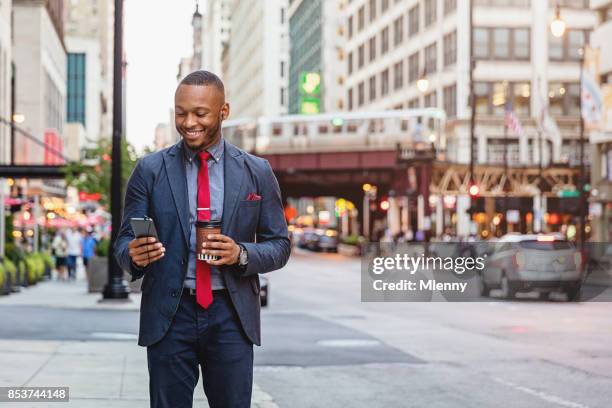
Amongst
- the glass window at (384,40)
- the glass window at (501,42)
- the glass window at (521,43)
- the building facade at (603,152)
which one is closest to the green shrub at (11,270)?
the building facade at (603,152)

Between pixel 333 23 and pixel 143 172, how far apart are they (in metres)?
127

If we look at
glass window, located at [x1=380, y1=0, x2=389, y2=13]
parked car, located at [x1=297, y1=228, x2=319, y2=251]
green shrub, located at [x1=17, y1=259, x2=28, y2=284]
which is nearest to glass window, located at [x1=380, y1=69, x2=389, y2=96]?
glass window, located at [x1=380, y1=0, x2=389, y2=13]

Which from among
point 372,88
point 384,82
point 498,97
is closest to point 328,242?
point 498,97

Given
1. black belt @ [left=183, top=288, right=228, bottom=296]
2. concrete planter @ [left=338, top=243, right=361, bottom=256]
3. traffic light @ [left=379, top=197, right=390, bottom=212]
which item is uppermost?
traffic light @ [left=379, top=197, right=390, bottom=212]

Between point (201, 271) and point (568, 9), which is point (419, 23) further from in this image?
point (201, 271)

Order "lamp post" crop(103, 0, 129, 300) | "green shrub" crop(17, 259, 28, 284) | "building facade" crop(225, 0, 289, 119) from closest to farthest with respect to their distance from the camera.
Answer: "lamp post" crop(103, 0, 129, 300) < "green shrub" crop(17, 259, 28, 284) < "building facade" crop(225, 0, 289, 119)

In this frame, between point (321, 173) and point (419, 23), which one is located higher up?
point (419, 23)

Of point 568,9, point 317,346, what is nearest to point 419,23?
point 568,9

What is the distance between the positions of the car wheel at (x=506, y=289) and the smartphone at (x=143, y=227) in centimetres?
2446

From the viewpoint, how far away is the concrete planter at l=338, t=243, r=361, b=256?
252 ft

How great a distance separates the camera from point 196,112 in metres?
5.37

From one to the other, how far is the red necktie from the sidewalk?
16.4ft

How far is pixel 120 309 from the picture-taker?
2372cm

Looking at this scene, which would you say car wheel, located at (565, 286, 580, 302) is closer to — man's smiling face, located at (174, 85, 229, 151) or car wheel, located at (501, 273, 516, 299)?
car wheel, located at (501, 273, 516, 299)
